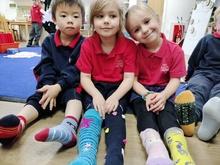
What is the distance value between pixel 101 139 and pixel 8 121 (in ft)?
0.87

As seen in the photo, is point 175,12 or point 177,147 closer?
point 177,147

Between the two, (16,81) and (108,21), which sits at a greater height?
(108,21)

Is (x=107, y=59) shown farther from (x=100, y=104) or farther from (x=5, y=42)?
(x=5, y=42)

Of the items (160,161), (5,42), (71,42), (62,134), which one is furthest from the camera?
(5,42)

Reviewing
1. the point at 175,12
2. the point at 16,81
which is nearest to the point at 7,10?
the point at 175,12

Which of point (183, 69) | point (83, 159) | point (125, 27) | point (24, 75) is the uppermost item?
point (125, 27)

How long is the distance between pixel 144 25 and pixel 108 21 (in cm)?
13

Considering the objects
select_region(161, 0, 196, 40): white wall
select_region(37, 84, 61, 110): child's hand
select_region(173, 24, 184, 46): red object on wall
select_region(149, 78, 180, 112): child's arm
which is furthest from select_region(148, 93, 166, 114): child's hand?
select_region(161, 0, 196, 40): white wall

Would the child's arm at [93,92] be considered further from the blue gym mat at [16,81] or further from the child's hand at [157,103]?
the blue gym mat at [16,81]

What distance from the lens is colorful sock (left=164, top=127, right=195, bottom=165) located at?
0.53 m

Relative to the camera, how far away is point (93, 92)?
2.65ft

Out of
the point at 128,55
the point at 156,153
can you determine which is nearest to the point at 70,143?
the point at 156,153

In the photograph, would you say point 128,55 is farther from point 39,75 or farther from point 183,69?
point 39,75

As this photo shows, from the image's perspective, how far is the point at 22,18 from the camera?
5188 mm
